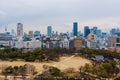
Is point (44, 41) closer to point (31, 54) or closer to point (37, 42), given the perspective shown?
point (37, 42)

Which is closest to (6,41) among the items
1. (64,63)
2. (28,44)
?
(28,44)

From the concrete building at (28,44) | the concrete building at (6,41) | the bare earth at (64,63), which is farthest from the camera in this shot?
the concrete building at (6,41)

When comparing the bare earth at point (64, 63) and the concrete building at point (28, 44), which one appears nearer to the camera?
the bare earth at point (64, 63)

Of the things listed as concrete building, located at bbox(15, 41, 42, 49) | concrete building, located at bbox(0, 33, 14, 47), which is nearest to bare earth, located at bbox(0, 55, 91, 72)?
concrete building, located at bbox(15, 41, 42, 49)

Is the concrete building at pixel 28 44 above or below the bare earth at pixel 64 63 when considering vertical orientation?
above

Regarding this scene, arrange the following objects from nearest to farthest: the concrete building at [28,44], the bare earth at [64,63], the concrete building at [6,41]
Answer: the bare earth at [64,63], the concrete building at [28,44], the concrete building at [6,41]

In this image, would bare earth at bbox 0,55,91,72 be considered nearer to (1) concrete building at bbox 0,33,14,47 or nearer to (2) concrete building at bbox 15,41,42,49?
(2) concrete building at bbox 15,41,42,49

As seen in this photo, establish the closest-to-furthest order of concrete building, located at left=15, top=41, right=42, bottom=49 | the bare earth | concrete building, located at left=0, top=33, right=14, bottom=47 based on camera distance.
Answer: the bare earth < concrete building, located at left=15, top=41, right=42, bottom=49 < concrete building, located at left=0, top=33, right=14, bottom=47

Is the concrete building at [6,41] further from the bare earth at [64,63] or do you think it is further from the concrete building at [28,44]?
the bare earth at [64,63]

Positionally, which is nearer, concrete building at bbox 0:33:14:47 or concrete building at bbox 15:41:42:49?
concrete building at bbox 15:41:42:49

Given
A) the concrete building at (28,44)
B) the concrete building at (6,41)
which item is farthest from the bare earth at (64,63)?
the concrete building at (6,41)

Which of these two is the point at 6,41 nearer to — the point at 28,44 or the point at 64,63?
the point at 28,44

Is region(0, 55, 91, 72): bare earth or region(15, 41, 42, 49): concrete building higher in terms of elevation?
region(15, 41, 42, 49): concrete building
